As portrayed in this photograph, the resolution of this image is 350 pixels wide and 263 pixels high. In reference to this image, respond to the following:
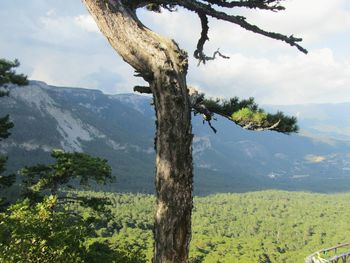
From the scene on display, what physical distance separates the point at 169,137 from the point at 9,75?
16224 mm

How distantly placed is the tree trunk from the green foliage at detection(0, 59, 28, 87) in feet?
50.6

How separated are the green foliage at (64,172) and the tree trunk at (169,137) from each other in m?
12.7

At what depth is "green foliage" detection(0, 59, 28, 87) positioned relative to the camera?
18.8 metres

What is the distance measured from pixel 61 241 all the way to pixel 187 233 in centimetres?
515

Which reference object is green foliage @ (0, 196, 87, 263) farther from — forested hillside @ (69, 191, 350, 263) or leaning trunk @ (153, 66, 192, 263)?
forested hillside @ (69, 191, 350, 263)

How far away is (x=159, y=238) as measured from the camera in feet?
16.0

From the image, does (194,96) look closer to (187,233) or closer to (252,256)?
(187,233)

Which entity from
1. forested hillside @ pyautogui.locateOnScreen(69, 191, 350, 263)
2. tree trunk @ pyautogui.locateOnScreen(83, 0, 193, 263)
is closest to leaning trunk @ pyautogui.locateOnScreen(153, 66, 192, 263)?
tree trunk @ pyautogui.locateOnScreen(83, 0, 193, 263)

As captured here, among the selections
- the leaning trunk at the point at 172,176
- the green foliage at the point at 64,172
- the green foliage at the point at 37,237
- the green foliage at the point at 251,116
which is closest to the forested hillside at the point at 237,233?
the green foliage at the point at 64,172

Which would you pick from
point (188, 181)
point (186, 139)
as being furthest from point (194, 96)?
point (188, 181)

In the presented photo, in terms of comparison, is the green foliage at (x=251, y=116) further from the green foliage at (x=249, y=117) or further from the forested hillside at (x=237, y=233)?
the forested hillside at (x=237, y=233)

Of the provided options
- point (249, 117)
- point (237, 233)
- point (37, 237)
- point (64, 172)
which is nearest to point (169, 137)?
point (249, 117)

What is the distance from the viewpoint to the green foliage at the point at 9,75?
61.7ft

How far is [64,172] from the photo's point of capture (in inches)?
682
